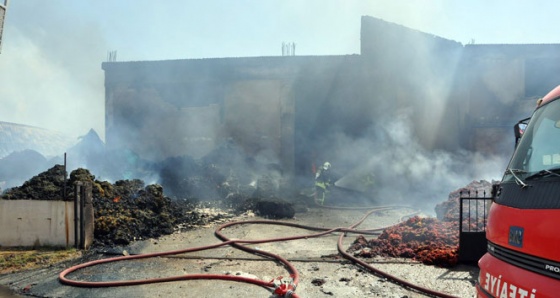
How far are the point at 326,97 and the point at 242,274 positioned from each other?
1491 centimetres

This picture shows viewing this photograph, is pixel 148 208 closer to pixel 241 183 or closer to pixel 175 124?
pixel 241 183

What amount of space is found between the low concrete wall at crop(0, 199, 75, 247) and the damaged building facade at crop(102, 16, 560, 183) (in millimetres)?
12639

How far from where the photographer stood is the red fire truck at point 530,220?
220 cm

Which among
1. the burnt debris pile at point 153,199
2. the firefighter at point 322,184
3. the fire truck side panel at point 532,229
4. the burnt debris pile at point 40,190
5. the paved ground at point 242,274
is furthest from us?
the firefighter at point 322,184

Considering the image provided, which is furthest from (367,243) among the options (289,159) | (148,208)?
(289,159)

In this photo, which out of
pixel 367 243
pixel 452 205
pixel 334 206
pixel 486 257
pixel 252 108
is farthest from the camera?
pixel 252 108

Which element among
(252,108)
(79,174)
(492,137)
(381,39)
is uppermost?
(381,39)

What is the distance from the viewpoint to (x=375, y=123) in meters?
19.7

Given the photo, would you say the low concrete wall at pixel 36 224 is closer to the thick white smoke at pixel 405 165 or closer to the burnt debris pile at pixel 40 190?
the burnt debris pile at pixel 40 190

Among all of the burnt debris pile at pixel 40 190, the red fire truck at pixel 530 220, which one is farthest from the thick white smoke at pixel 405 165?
the red fire truck at pixel 530 220

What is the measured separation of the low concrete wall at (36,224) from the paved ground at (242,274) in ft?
3.42

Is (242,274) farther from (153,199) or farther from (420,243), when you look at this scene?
(153,199)

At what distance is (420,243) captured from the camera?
7809 mm

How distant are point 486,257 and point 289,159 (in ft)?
55.3
